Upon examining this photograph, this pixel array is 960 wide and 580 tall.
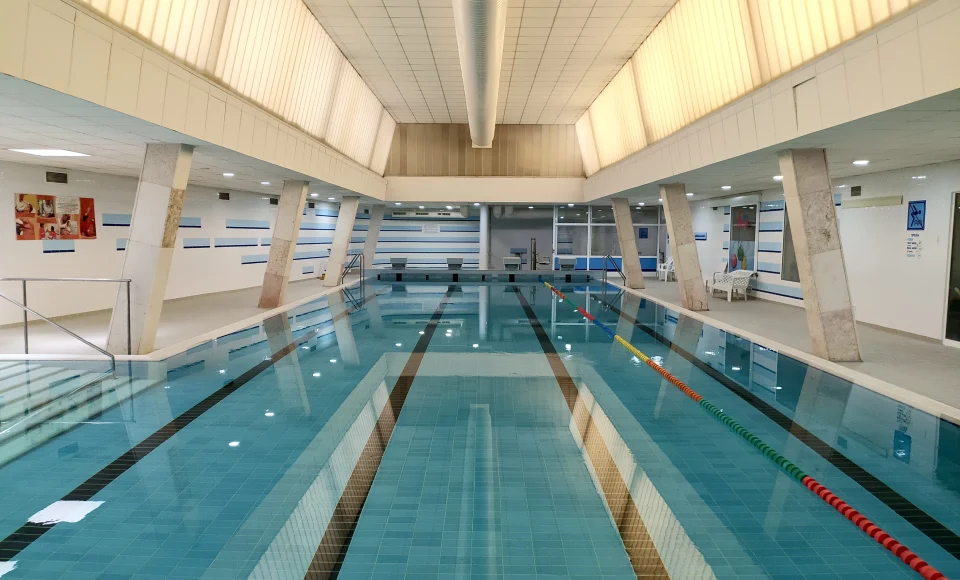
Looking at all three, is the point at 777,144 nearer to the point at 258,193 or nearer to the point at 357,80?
the point at 357,80

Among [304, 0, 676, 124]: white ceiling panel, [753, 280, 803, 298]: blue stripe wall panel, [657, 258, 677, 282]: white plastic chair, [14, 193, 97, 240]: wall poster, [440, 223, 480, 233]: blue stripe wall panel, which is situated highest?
[304, 0, 676, 124]: white ceiling panel

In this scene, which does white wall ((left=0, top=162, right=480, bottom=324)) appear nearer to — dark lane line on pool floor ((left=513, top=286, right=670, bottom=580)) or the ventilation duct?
the ventilation duct

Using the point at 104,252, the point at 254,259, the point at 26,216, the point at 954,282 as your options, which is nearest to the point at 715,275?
the point at 954,282

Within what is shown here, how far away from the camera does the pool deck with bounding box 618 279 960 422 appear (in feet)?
21.0

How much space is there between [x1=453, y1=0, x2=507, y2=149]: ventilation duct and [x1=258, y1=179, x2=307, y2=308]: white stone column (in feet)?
15.3

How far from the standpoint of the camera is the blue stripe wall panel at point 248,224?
16.8m

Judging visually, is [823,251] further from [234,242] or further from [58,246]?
[234,242]

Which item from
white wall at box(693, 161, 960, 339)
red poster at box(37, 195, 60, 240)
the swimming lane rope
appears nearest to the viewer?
the swimming lane rope

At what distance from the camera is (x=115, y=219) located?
12586 millimetres

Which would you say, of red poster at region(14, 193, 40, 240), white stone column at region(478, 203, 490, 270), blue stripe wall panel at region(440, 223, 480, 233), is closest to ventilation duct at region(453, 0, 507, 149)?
red poster at region(14, 193, 40, 240)

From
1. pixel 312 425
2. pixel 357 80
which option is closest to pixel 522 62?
pixel 357 80

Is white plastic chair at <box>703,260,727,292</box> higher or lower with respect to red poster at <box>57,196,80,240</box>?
lower

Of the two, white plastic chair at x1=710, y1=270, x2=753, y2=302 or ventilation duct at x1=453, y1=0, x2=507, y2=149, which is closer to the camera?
ventilation duct at x1=453, y1=0, x2=507, y2=149

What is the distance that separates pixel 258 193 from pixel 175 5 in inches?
465
